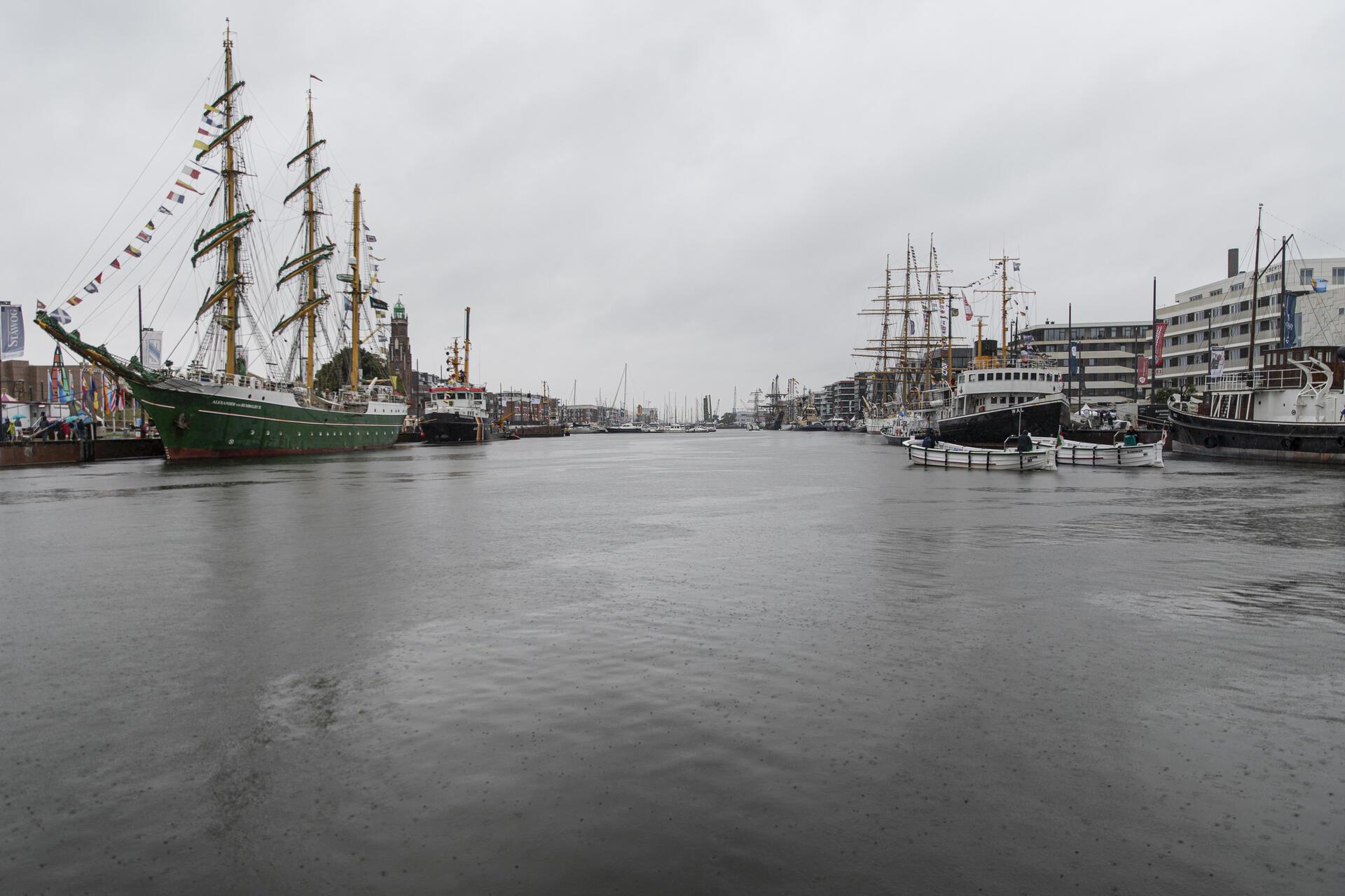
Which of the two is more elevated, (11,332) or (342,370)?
(342,370)

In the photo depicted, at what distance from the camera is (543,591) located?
14.5 m

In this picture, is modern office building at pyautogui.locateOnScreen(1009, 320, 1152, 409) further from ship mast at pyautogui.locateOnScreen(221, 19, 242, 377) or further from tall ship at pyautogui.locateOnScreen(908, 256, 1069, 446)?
ship mast at pyautogui.locateOnScreen(221, 19, 242, 377)

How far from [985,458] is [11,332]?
66437 millimetres

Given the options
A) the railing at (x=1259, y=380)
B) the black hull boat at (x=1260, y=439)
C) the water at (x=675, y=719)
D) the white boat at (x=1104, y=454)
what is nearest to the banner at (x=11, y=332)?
the water at (x=675, y=719)

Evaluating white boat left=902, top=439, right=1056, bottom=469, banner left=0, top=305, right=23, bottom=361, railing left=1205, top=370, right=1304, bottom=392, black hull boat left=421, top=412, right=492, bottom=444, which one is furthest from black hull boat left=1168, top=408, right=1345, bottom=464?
black hull boat left=421, top=412, right=492, bottom=444

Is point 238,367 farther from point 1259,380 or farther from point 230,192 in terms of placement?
point 1259,380

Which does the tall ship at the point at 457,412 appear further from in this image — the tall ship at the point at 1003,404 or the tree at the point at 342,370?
the tall ship at the point at 1003,404

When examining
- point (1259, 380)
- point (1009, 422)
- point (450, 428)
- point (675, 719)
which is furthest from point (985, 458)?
point (450, 428)

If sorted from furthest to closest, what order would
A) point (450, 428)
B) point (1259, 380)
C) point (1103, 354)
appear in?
point (1103, 354)
point (450, 428)
point (1259, 380)

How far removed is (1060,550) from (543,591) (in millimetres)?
12388

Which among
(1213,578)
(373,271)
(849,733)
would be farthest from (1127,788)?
(373,271)

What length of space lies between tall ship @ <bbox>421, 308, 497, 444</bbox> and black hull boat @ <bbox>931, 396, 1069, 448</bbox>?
72987 mm

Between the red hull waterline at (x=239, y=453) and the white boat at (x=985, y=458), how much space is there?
179ft

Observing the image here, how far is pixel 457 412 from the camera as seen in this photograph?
120 m
